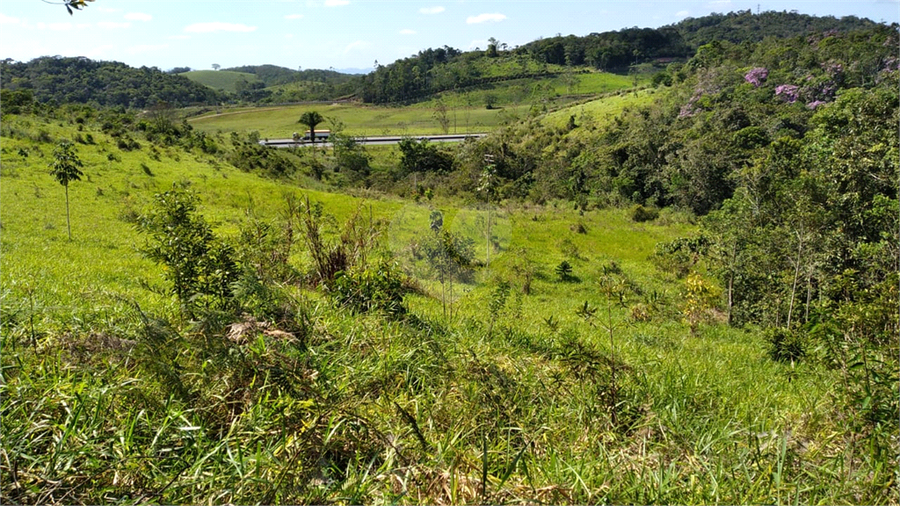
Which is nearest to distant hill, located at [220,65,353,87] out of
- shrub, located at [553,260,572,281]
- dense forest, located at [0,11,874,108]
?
dense forest, located at [0,11,874,108]

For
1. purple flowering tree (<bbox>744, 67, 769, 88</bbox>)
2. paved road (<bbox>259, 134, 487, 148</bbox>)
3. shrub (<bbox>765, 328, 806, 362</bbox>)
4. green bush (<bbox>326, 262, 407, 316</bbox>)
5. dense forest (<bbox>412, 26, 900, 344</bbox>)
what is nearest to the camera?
green bush (<bbox>326, 262, 407, 316</bbox>)

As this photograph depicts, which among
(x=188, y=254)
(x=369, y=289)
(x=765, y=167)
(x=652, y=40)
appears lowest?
(x=369, y=289)

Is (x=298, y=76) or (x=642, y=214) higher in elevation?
(x=298, y=76)

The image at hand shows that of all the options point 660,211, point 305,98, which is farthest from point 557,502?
point 305,98

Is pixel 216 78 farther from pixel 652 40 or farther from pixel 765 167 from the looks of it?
pixel 765 167

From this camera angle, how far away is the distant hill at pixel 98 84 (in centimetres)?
5709

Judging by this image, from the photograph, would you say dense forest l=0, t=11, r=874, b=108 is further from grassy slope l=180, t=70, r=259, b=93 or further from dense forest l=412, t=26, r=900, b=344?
grassy slope l=180, t=70, r=259, b=93

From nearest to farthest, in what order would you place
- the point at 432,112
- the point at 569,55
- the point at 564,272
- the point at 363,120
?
the point at 564,272 → the point at 363,120 → the point at 432,112 → the point at 569,55

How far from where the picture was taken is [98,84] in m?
72.9

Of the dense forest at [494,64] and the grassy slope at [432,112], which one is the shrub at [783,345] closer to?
the grassy slope at [432,112]

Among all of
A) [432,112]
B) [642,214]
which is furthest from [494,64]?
[642,214]

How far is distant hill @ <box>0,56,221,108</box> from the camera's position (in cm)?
5709

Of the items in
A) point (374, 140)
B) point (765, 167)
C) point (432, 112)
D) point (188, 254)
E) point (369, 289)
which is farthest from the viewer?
point (432, 112)

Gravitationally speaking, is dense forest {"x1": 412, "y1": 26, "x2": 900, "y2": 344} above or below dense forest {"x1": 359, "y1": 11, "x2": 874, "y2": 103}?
below
